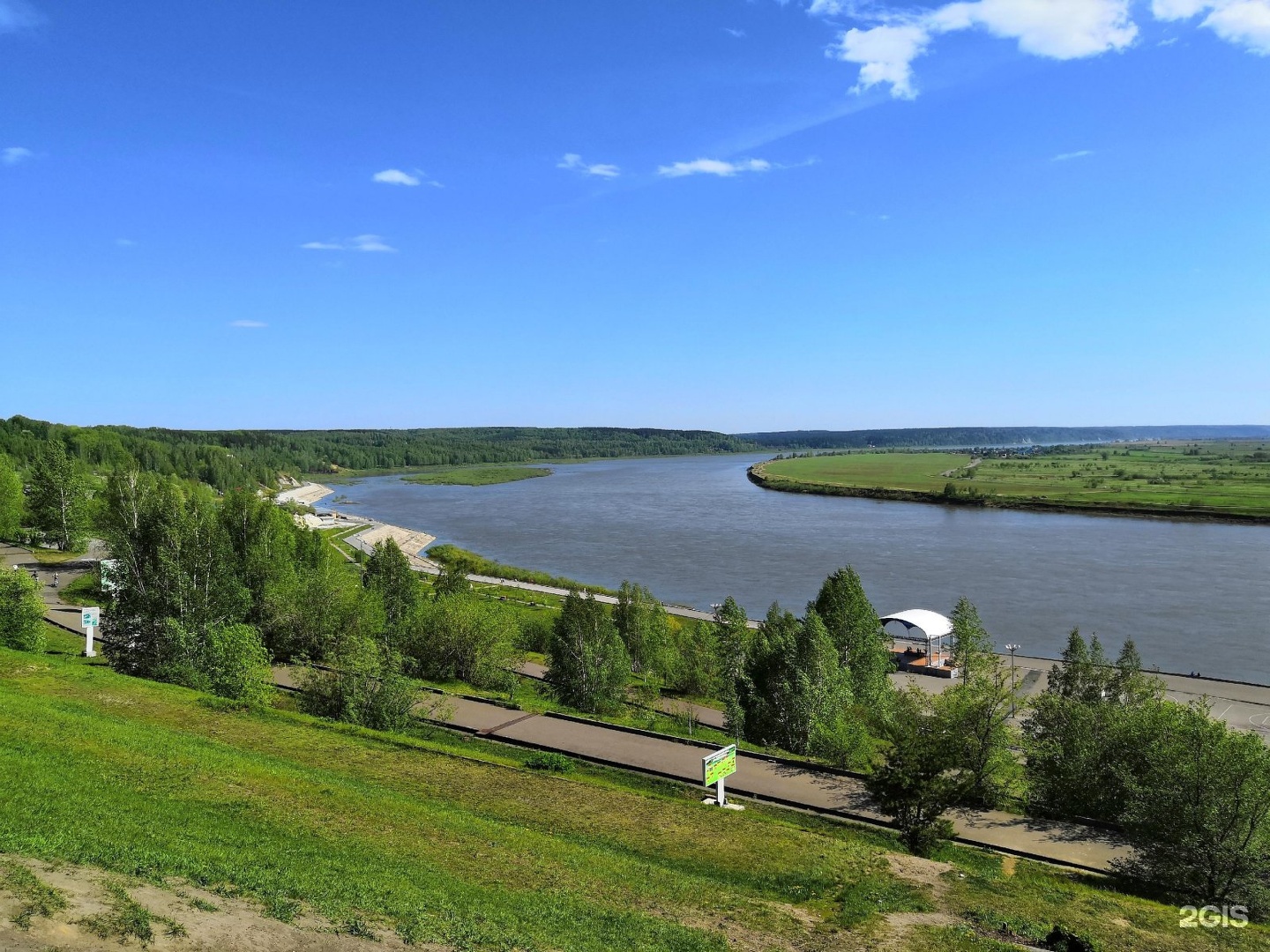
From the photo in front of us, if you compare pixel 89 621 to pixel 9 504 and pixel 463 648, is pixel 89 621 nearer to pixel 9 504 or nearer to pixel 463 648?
pixel 463 648

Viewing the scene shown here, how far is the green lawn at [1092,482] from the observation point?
346 ft

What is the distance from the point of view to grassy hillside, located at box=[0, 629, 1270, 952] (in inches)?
400

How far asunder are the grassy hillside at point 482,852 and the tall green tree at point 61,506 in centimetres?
3852

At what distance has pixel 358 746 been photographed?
60.6ft

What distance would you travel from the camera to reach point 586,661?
88.5ft

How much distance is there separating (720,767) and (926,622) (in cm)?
2535

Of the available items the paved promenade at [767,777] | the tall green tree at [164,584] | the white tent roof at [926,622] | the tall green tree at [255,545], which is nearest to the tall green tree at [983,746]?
the paved promenade at [767,777]

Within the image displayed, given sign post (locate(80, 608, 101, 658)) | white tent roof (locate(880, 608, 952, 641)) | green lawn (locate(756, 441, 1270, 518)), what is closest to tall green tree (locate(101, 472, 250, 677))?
sign post (locate(80, 608, 101, 658))

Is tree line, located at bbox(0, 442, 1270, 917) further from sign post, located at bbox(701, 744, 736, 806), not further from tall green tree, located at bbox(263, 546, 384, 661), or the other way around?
sign post, located at bbox(701, 744, 736, 806)

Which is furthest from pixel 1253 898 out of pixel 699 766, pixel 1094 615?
pixel 1094 615

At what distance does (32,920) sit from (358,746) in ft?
36.6

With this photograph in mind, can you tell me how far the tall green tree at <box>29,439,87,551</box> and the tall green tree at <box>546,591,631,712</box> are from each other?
39.3 metres

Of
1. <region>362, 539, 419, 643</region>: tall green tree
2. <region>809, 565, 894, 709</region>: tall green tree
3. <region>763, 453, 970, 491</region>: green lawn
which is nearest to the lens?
<region>809, 565, 894, 709</region>: tall green tree

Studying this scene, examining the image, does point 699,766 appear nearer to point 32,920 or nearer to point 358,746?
point 358,746
